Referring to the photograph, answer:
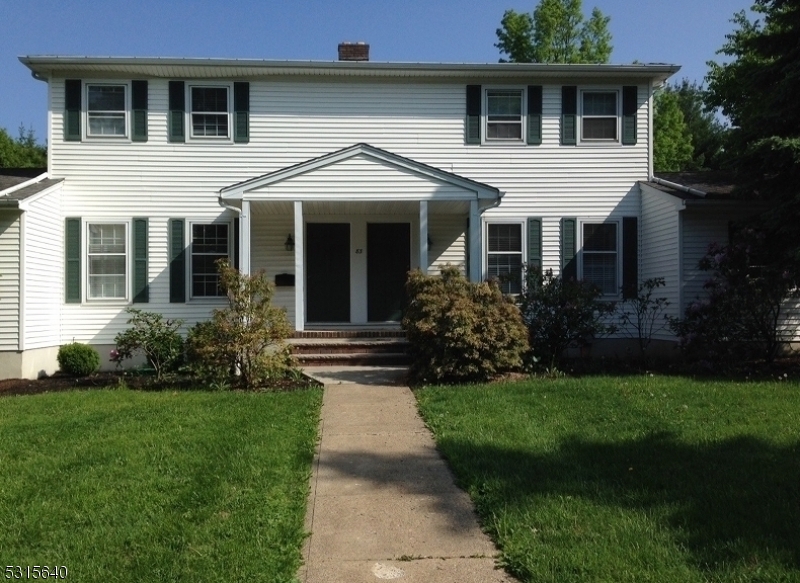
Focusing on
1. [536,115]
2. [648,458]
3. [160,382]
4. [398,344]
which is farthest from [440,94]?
[648,458]

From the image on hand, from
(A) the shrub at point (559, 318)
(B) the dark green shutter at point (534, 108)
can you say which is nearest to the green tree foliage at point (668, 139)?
(B) the dark green shutter at point (534, 108)

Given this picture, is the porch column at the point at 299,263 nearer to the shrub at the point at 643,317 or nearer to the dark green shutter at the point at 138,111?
the dark green shutter at the point at 138,111

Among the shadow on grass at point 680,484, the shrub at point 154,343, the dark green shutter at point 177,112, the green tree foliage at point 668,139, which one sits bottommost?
the shadow on grass at point 680,484

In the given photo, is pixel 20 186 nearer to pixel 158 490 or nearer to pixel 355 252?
pixel 355 252

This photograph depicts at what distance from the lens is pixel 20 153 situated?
29812mm

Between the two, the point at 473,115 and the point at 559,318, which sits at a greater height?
the point at 473,115

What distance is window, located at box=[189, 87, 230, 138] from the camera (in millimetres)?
13086

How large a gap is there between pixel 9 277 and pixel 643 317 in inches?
447

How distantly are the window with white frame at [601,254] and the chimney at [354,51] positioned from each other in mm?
5681

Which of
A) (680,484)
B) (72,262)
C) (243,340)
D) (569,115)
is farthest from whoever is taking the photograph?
(569,115)

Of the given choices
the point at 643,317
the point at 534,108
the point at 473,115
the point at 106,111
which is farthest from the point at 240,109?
the point at 643,317

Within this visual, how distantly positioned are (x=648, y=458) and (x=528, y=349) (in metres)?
4.30

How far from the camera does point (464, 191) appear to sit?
473 inches

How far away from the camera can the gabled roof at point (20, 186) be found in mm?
10820
